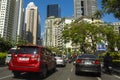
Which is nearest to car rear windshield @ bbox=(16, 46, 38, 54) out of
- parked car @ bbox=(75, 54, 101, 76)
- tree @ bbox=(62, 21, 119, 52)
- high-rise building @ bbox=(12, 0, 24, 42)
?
parked car @ bbox=(75, 54, 101, 76)

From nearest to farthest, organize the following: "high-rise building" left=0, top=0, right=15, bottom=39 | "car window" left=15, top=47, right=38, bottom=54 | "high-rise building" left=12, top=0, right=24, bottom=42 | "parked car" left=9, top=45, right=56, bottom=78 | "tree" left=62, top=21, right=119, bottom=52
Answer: "parked car" left=9, top=45, right=56, bottom=78
"car window" left=15, top=47, right=38, bottom=54
"tree" left=62, top=21, right=119, bottom=52
"high-rise building" left=0, top=0, right=15, bottom=39
"high-rise building" left=12, top=0, right=24, bottom=42

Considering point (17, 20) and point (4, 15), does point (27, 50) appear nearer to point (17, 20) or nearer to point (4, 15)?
point (4, 15)

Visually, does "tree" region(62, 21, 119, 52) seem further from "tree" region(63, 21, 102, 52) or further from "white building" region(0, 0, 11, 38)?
"white building" region(0, 0, 11, 38)

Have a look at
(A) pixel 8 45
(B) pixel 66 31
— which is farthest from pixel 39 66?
(A) pixel 8 45

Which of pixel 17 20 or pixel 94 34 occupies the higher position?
pixel 17 20

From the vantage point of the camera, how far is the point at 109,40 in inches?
1768

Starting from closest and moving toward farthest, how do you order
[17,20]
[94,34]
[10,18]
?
[94,34] < [10,18] < [17,20]

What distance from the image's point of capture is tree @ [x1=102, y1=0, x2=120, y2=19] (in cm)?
1520

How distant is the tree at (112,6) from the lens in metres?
15.2

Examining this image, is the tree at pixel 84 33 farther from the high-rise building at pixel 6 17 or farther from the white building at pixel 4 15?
the white building at pixel 4 15

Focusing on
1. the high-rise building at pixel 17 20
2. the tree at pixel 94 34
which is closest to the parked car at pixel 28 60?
the tree at pixel 94 34

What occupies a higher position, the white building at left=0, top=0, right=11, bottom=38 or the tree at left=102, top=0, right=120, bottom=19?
the white building at left=0, top=0, right=11, bottom=38

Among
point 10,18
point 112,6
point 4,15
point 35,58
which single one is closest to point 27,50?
point 35,58

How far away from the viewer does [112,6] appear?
15742mm
